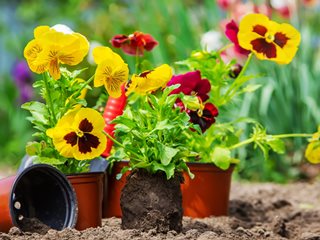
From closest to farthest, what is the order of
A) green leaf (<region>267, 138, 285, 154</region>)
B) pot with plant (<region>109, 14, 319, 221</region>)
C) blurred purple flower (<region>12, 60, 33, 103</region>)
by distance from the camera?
1. pot with plant (<region>109, 14, 319, 221</region>)
2. green leaf (<region>267, 138, 285, 154</region>)
3. blurred purple flower (<region>12, 60, 33, 103</region>)

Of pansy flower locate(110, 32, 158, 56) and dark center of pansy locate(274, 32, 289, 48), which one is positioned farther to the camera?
pansy flower locate(110, 32, 158, 56)

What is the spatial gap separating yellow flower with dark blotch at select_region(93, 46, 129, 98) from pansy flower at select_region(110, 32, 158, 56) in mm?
474

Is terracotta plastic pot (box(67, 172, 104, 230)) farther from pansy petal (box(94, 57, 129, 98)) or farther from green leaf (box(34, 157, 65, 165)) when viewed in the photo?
pansy petal (box(94, 57, 129, 98))

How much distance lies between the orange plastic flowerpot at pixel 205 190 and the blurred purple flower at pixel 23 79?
4.07m

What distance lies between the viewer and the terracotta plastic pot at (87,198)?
2.26 m

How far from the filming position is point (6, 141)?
670 centimetres

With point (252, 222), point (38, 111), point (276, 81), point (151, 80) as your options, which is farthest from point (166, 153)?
point (276, 81)

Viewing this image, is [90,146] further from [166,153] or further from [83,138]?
[166,153]

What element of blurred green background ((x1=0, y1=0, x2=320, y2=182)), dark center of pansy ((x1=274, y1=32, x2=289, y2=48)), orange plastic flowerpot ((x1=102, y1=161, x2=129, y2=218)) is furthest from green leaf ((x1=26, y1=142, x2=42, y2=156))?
blurred green background ((x1=0, y1=0, x2=320, y2=182))

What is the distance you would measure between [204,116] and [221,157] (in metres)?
0.22

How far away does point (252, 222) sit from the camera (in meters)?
2.89

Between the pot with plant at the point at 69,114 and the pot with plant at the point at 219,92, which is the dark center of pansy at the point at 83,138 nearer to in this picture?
the pot with plant at the point at 69,114

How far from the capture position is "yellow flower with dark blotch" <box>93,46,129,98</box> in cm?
207

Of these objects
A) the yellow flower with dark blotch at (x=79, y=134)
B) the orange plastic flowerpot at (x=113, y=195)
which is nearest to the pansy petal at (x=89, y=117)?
the yellow flower with dark blotch at (x=79, y=134)
